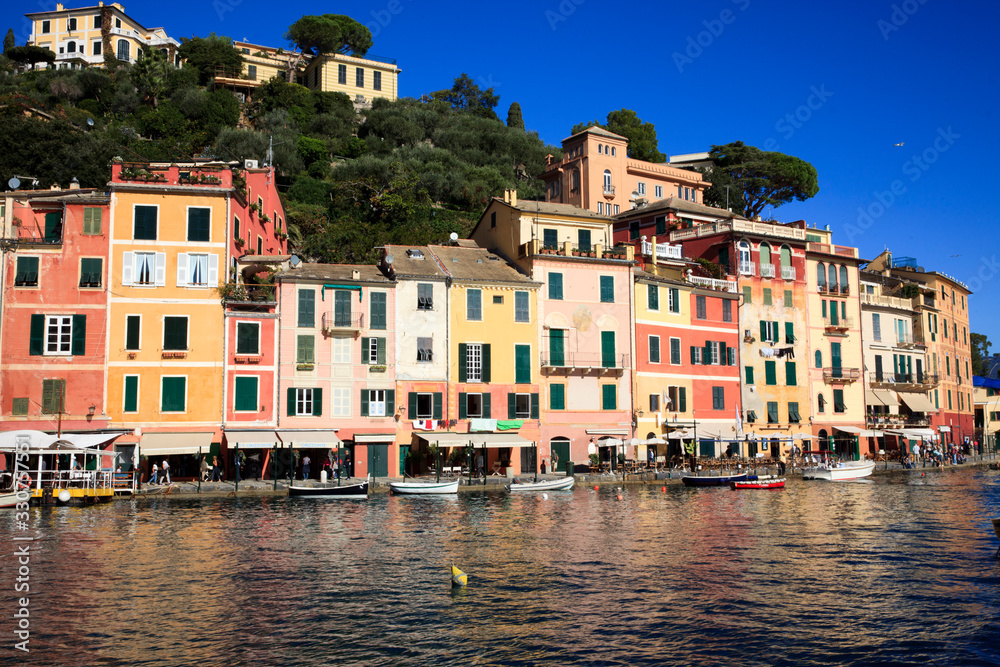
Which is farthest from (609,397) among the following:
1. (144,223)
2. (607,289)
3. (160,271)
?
(144,223)

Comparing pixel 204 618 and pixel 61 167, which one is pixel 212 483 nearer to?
pixel 204 618

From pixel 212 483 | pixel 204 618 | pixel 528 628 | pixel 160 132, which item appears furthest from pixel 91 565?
pixel 160 132

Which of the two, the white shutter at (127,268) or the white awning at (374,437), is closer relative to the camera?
the white shutter at (127,268)

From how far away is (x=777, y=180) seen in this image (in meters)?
91.9

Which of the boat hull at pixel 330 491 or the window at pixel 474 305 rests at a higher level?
the window at pixel 474 305

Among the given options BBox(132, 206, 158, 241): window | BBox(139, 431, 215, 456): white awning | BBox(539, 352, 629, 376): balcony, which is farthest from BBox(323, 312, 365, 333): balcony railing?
BBox(539, 352, 629, 376): balcony

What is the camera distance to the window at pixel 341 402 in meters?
46.2

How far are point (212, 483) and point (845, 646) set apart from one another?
1247 inches

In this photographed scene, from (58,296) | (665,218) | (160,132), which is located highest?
(160,132)

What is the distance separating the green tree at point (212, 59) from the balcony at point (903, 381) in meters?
78.2

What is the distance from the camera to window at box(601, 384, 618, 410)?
172 feet

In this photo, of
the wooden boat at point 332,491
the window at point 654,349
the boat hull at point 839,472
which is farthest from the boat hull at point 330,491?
the boat hull at point 839,472

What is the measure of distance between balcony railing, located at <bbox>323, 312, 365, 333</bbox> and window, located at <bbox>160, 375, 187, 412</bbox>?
755cm

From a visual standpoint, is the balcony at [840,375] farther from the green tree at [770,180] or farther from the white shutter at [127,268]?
the white shutter at [127,268]
